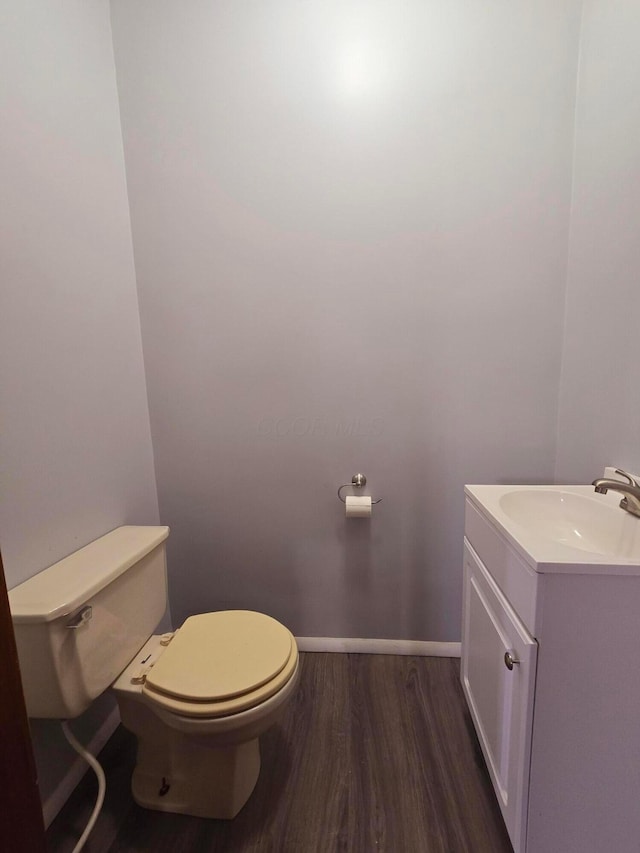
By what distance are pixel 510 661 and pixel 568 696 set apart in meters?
0.11

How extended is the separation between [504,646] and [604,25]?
188cm

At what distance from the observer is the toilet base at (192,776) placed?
38.0 inches

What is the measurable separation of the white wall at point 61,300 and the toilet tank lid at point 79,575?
0.17ft

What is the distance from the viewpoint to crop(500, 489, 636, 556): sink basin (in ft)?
3.17

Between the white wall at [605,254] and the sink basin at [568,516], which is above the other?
the white wall at [605,254]

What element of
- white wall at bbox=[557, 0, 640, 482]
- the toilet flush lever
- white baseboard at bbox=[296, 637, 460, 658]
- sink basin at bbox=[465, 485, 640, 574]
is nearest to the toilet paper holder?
sink basin at bbox=[465, 485, 640, 574]

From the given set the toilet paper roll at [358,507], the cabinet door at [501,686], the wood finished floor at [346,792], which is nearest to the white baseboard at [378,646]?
the wood finished floor at [346,792]

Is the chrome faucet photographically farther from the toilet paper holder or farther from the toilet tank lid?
the toilet tank lid

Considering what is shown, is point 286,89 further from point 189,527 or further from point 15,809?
point 15,809

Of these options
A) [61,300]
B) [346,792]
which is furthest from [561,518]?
[61,300]

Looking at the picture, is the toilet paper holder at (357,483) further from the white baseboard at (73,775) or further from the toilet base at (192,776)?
the white baseboard at (73,775)

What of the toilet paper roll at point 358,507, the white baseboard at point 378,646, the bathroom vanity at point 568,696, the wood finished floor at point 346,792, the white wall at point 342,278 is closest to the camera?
the bathroom vanity at point 568,696

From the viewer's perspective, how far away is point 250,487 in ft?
4.79

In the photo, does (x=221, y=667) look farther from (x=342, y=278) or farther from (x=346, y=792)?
(x=342, y=278)
